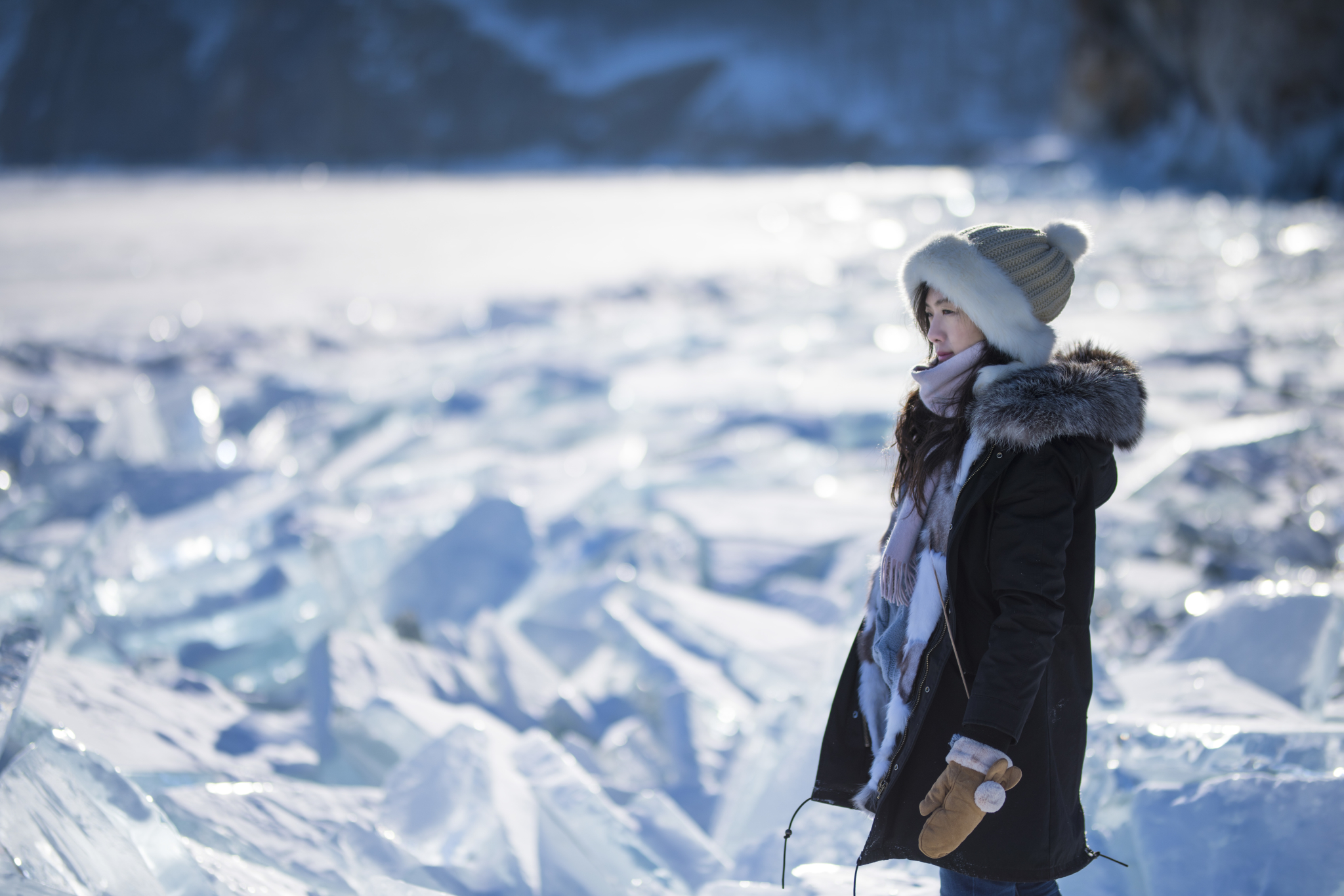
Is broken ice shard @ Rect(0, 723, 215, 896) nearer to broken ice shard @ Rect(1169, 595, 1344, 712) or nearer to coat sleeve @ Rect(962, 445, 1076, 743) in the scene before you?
coat sleeve @ Rect(962, 445, 1076, 743)

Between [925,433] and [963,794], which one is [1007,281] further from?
[963,794]

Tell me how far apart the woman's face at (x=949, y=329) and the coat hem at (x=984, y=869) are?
55 cm

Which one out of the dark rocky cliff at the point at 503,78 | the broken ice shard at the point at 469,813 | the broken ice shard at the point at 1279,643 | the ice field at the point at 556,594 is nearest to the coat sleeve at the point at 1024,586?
the ice field at the point at 556,594

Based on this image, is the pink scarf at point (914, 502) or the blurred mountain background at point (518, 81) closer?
the pink scarf at point (914, 502)

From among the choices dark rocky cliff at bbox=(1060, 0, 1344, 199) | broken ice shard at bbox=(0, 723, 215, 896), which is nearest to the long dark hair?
broken ice shard at bbox=(0, 723, 215, 896)

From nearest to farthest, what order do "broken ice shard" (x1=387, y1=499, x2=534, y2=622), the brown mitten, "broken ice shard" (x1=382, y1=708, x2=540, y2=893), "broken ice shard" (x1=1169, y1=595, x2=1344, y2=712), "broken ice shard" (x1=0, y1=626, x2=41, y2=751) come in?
1. the brown mitten
2. "broken ice shard" (x1=0, y1=626, x2=41, y2=751)
3. "broken ice shard" (x1=382, y1=708, x2=540, y2=893)
4. "broken ice shard" (x1=1169, y1=595, x2=1344, y2=712)
5. "broken ice shard" (x1=387, y1=499, x2=534, y2=622)

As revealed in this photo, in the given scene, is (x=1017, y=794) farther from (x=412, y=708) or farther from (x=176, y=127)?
(x=176, y=127)

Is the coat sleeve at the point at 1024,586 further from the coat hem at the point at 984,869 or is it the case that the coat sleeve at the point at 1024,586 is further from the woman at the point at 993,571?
the coat hem at the point at 984,869

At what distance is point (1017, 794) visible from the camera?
3.33ft

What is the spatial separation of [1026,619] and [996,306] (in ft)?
1.09

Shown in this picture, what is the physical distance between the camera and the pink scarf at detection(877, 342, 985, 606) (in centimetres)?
104

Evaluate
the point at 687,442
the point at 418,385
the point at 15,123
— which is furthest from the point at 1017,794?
the point at 15,123

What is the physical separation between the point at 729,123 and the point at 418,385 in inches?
2614

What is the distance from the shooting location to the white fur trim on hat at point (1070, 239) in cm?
107
